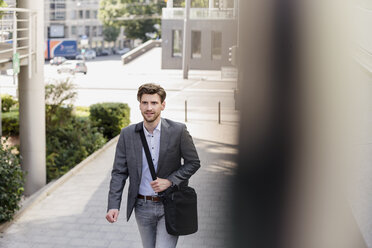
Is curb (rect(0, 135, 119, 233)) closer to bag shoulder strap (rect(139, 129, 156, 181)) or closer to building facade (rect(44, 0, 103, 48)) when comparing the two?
bag shoulder strap (rect(139, 129, 156, 181))

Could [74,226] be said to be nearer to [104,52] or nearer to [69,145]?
[69,145]

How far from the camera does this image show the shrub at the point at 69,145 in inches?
404

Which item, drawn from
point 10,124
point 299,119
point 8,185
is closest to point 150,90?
point 299,119

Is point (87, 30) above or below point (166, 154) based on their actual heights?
below

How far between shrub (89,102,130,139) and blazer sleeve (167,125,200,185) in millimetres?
10063

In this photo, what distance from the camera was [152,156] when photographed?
10.4 feet

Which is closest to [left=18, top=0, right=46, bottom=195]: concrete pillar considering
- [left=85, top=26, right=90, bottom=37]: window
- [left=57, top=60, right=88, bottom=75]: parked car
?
[left=57, top=60, right=88, bottom=75]: parked car

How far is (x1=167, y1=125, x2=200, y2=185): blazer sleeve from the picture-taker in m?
3.16

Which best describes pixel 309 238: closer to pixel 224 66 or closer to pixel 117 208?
pixel 224 66

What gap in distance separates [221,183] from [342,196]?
0.33 meters

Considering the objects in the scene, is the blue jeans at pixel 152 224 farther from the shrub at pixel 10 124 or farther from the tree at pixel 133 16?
the tree at pixel 133 16

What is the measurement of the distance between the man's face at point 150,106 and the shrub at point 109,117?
10.2m

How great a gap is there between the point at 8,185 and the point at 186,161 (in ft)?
11.2

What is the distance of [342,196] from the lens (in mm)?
1343
